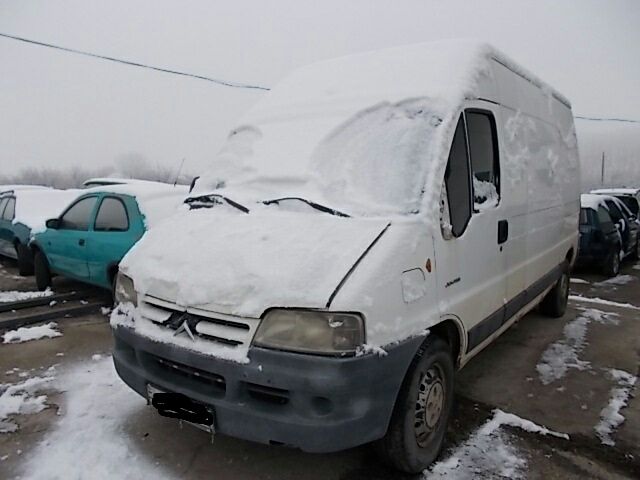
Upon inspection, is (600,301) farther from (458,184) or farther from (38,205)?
(38,205)

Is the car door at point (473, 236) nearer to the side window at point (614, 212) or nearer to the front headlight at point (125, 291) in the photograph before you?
the front headlight at point (125, 291)

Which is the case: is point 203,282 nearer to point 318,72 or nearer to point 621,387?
point 318,72

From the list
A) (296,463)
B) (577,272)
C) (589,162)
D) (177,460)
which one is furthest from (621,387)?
(589,162)

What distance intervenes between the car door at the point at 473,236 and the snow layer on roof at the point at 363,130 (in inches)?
7.9

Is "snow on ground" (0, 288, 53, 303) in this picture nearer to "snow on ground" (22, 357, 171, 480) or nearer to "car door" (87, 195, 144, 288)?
"car door" (87, 195, 144, 288)

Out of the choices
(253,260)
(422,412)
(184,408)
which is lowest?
(422,412)

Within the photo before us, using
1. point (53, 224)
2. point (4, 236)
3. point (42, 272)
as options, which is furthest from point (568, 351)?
point (4, 236)

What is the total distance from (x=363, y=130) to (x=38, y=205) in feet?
27.5

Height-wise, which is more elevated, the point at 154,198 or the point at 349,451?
the point at 154,198

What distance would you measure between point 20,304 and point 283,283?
5312mm

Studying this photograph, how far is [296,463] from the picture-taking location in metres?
2.86

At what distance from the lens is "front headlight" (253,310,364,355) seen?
7.34 ft

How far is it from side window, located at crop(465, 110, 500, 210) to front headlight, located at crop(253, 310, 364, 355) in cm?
144

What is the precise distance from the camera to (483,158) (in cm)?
342
